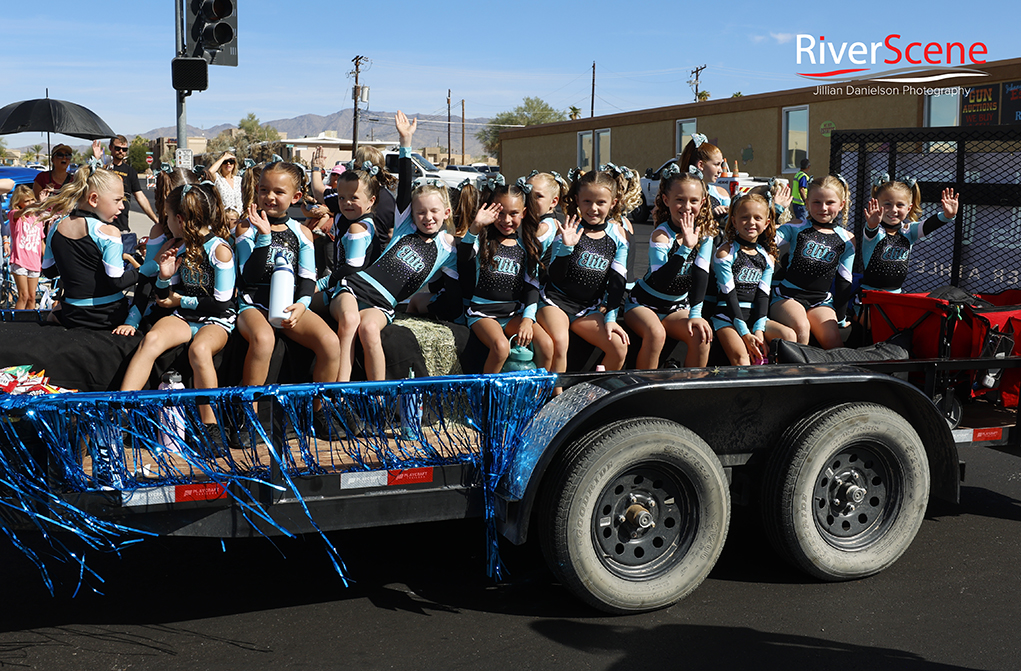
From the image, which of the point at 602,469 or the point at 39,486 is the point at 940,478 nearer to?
the point at 602,469

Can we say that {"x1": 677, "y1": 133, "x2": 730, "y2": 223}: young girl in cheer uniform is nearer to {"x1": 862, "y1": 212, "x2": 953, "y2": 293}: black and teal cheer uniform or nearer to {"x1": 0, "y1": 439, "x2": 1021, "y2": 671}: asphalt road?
{"x1": 862, "y1": 212, "x2": 953, "y2": 293}: black and teal cheer uniform

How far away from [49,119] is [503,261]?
1072 centimetres

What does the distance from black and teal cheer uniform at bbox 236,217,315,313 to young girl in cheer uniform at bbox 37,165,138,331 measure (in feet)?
1.97

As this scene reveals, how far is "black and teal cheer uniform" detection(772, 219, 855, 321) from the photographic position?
5301 millimetres

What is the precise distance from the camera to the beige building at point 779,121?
863 inches

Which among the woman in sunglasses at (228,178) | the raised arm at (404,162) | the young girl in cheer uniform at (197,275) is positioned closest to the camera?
the young girl in cheer uniform at (197,275)

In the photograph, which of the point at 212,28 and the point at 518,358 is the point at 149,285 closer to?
the point at 518,358

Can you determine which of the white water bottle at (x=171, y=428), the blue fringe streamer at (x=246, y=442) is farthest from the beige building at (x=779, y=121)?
the white water bottle at (x=171, y=428)

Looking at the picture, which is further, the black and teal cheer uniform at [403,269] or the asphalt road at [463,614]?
the black and teal cheer uniform at [403,269]

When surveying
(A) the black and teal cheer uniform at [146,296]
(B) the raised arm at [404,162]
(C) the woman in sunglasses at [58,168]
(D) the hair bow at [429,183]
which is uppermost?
(C) the woman in sunglasses at [58,168]

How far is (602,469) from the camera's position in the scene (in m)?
3.47

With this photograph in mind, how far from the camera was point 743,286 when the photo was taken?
16.3ft

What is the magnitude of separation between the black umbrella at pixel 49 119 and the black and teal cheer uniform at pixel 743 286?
1086 cm

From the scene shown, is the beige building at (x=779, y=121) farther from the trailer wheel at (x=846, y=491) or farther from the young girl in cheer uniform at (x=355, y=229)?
the trailer wheel at (x=846, y=491)
